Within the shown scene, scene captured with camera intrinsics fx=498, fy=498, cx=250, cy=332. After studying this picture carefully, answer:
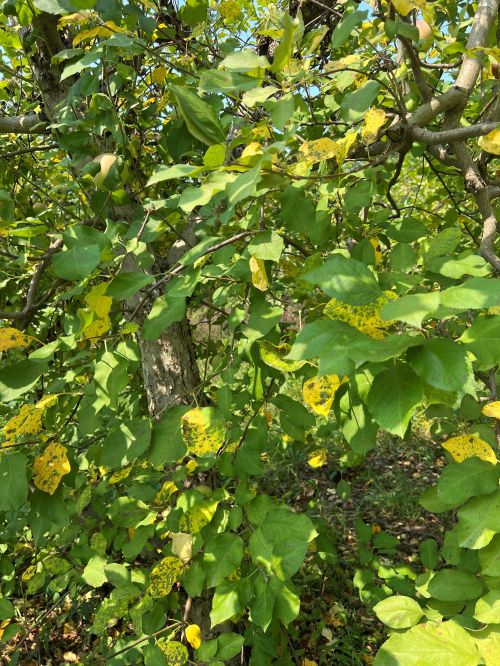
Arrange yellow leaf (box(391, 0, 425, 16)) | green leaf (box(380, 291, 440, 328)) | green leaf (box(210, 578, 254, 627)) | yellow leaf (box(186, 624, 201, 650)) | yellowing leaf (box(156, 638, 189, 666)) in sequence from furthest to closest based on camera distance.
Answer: yellow leaf (box(186, 624, 201, 650)) < yellowing leaf (box(156, 638, 189, 666)) < green leaf (box(210, 578, 254, 627)) < yellow leaf (box(391, 0, 425, 16)) < green leaf (box(380, 291, 440, 328))

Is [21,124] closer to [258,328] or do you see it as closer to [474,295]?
[258,328]

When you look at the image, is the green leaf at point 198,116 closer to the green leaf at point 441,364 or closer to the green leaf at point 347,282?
the green leaf at point 347,282

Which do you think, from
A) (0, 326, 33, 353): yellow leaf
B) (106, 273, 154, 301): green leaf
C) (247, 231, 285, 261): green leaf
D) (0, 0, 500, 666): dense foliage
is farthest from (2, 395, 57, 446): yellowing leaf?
(247, 231, 285, 261): green leaf

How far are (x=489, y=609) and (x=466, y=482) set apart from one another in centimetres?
17

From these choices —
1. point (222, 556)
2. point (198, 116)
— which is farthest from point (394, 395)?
point (222, 556)

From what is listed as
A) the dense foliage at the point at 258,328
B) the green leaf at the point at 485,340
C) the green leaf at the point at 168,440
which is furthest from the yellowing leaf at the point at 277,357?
the green leaf at the point at 485,340

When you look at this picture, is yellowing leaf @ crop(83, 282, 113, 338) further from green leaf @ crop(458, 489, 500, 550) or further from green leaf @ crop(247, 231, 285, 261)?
green leaf @ crop(458, 489, 500, 550)

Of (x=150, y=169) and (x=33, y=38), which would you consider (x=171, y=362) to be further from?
(x=33, y=38)

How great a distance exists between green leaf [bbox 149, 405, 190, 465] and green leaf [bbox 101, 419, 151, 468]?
0.07 feet

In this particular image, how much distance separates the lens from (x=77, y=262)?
0.86 metres

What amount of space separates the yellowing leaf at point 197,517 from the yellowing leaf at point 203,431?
262mm

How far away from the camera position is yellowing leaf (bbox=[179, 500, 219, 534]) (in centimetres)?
115

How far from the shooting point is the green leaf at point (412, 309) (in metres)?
0.47

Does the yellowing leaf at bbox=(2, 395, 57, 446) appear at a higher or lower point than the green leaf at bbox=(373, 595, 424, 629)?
higher
